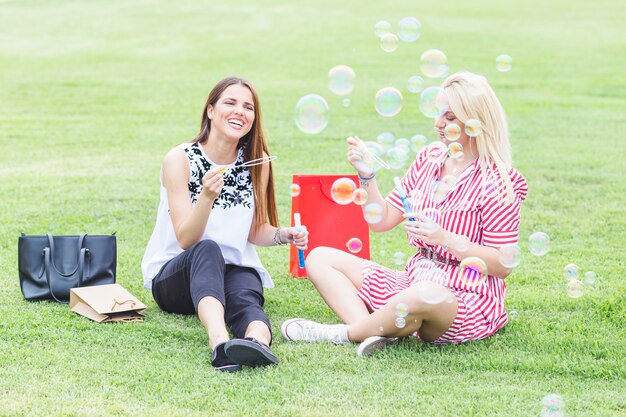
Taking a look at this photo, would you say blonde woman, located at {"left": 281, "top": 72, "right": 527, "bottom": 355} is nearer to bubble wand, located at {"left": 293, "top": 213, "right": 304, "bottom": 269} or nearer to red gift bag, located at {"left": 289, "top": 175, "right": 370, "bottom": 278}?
bubble wand, located at {"left": 293, "top": 213, "right": 304, "bottom": 269}

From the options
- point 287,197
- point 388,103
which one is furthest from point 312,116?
point 287,197

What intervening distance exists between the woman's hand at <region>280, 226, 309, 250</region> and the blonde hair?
0.85 meters

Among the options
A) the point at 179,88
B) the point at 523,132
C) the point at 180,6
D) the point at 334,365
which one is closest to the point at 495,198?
the point at 334,365

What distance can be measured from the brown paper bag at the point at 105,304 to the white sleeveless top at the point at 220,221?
0.60ft

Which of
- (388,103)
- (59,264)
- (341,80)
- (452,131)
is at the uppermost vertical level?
(341,80)

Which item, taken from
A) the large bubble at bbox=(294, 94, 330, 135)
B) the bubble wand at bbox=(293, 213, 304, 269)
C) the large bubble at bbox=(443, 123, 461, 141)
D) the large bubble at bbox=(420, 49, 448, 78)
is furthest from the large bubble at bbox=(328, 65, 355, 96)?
the large bubble at bbox=(443, 123, 461, 141)

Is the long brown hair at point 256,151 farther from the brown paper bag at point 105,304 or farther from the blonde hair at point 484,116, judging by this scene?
the blonde hair at point 484,116

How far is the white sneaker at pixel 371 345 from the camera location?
11.6 ft

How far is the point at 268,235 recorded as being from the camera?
4.27 m

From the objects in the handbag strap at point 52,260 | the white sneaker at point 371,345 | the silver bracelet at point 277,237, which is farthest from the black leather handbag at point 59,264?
the white sneaker at point 371,345

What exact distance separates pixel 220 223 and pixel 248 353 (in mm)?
963

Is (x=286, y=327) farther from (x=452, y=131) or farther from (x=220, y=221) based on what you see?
(x=452, y=131)

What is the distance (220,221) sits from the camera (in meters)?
4.20

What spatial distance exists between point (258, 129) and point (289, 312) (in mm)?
880
